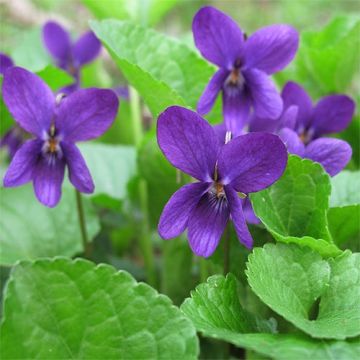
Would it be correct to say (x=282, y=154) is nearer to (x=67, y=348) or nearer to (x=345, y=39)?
(x=67, y=348)

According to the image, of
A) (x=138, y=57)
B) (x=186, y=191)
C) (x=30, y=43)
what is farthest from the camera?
(x=30, y=43)

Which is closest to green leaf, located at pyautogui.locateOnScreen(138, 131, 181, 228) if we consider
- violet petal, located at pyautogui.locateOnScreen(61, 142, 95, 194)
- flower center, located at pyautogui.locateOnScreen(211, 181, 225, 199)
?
violet petal, located at pyautogui.locateOnScreen(61, 142, 95, 194)

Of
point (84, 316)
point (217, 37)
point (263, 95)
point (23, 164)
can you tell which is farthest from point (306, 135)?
point (84, 316)

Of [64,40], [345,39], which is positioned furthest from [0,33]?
[345,39]

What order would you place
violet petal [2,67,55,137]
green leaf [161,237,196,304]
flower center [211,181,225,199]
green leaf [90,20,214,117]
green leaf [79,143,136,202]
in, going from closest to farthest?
1. flower center [211,181,225,199]
2. violet petal [2,67,55,137]
3. green leaf [90,20,214,117]
4. green leaf [161,237,196,304]
5. green leaf [79,143,136,202]

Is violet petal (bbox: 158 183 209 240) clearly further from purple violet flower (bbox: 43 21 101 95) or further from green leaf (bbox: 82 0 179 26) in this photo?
green leaf (bbox: 82 0 179 26)

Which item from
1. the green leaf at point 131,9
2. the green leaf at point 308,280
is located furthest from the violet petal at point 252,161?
the green leaf at point 131,9

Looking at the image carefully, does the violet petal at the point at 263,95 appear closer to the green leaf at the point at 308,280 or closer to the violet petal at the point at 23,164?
the green leaf at the point at 308,280
